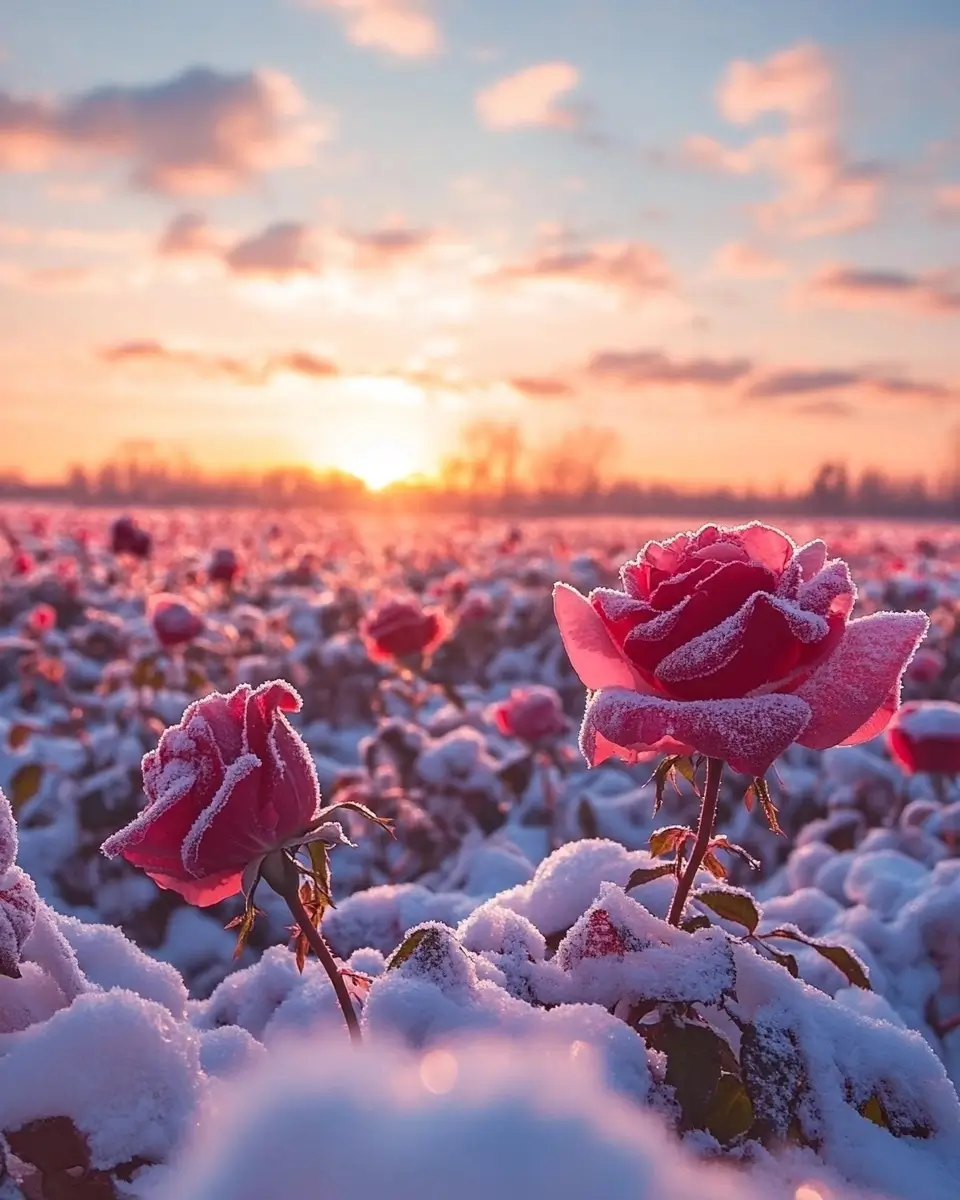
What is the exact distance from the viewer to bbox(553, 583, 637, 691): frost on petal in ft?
3.32

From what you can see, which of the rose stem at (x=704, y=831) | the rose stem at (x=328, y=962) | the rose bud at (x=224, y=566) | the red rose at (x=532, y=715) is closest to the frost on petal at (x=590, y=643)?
the rose stem at (x=704, y=831)

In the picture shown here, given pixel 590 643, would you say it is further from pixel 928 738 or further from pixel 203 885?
pixel 928 738

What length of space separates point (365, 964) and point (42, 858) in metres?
2.76

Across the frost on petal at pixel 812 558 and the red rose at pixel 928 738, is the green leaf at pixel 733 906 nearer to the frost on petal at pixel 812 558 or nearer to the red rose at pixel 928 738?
the frost on petal at pixel 812 558

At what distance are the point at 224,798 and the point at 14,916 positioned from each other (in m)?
0.19

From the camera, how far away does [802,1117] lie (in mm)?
893

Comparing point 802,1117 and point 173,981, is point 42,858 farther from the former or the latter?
point 802,1117

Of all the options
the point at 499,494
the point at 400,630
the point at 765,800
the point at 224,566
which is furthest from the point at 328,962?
the point at 499,494

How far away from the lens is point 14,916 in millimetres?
830

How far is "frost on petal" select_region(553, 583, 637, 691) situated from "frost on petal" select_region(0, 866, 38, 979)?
1.76 feet

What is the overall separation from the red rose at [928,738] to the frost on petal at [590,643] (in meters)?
1.80

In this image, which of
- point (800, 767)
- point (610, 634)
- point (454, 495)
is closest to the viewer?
point (610, 634)

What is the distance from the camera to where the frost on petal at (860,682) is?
35.4 inches

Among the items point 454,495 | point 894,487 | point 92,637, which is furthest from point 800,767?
point 894,487
